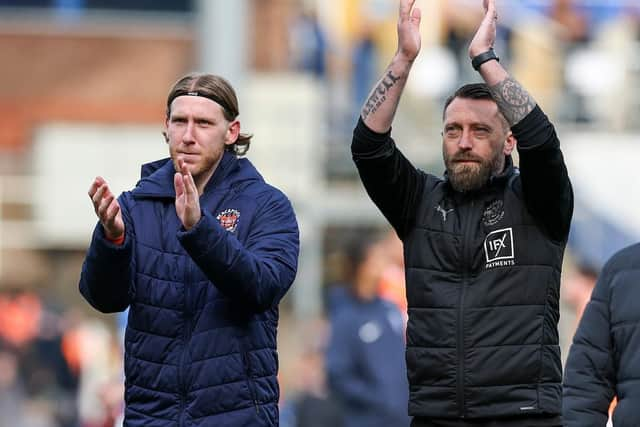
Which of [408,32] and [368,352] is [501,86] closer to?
[408,32]

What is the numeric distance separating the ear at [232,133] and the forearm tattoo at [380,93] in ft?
1.45

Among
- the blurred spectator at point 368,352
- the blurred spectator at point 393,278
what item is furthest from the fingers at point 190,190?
the blurred spectator at point 393,278

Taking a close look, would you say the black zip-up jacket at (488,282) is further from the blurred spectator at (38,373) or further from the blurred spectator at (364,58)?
the blurred spectator at (364,58)

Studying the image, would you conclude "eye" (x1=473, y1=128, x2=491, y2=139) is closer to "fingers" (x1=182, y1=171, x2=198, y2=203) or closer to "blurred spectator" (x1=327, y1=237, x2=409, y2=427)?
"fingers" (x1=182, y1=171, x2=198, y2=203)

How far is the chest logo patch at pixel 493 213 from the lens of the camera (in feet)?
21.1

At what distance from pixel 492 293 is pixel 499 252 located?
0.15 meters

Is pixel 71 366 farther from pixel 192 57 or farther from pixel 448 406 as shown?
pixel 448 406

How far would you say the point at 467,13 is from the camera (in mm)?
25000

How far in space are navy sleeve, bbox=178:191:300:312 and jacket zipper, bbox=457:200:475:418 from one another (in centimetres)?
58

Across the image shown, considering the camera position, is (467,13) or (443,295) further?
(467,13)

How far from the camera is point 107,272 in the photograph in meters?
6.19

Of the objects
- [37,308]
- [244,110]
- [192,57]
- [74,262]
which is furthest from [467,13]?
[244,110]

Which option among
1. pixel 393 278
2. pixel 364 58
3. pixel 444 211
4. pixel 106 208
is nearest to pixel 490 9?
pixel 444 211

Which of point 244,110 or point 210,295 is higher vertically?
point 244,110
